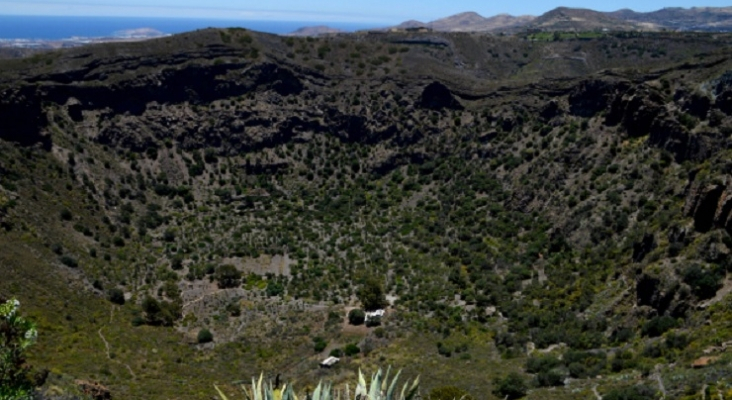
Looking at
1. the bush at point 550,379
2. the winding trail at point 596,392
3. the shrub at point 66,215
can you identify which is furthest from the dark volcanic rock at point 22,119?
the winding trail at point 596,392

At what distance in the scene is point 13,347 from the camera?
10.2m

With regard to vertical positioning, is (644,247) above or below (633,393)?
above

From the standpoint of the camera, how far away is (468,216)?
55031 mm

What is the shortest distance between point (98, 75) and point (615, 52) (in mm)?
69721

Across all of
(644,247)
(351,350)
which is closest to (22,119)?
(351,350)

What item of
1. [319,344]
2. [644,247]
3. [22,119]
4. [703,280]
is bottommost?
[319,344]

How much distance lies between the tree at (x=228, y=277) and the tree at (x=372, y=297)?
10181 millimetres

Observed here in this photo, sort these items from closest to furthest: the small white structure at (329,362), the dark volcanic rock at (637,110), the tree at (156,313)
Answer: the small white structure at (329,362) → the tree at (156,313) → the dark volcanic rock at (637,110)

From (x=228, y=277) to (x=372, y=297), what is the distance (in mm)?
11733

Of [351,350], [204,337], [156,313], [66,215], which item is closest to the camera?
[351,350]

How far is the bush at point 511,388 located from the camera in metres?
26.8

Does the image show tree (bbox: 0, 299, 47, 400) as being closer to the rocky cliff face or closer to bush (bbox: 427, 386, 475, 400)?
bush (bbox: 427, 386, 475, 400)

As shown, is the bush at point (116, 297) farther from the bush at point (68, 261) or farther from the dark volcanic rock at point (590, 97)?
the dark volcanic rock at point (590, 97)

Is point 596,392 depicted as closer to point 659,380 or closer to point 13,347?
Result: point 659,380
